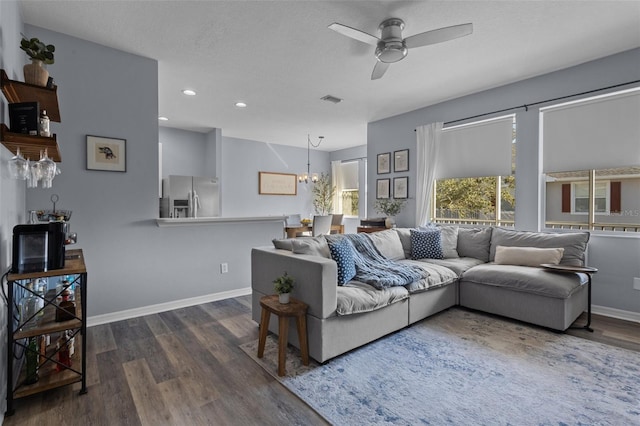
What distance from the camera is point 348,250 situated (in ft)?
9.66

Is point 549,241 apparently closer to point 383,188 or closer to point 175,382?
point 383,188

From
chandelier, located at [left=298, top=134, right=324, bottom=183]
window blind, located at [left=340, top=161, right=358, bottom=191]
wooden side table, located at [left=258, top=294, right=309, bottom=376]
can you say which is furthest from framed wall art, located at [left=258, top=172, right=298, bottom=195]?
wooden side table, located at [left=258, top=294, right=309, bottom=376]

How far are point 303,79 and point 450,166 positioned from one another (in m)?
2.53

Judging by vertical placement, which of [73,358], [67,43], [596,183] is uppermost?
[67,43]

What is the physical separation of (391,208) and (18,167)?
464 centimetres

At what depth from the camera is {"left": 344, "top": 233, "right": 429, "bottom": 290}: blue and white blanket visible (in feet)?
8.98

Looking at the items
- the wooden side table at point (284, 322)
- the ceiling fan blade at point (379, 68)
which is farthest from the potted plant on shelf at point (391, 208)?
the wooden side table at point (284, 322)

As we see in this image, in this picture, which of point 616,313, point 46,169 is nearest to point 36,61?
point 46,169

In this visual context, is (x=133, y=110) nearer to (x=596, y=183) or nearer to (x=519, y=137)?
(x=519, y=137)

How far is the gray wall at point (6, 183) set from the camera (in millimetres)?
1694

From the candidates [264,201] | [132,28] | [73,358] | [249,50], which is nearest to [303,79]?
[249,50]

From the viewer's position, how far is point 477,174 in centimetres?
443

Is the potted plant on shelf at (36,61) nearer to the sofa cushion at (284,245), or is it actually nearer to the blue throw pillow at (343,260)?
the sofa cushion at (284,245)

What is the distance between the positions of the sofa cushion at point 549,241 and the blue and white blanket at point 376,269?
1299mm
